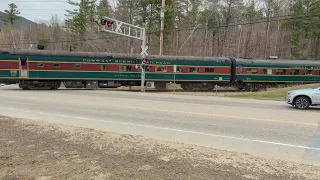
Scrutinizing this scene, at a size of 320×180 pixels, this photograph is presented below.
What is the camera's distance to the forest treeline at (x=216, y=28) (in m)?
47.8

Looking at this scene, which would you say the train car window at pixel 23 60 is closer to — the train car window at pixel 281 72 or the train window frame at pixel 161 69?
the train window frame at pixel 161 69

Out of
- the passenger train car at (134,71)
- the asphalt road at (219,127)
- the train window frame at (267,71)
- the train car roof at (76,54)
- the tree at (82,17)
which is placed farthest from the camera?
the tree at (82,17)

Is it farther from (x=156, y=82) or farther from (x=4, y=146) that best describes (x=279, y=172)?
(x=156, y=82)

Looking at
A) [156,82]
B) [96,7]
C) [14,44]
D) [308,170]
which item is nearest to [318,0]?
[156,82]

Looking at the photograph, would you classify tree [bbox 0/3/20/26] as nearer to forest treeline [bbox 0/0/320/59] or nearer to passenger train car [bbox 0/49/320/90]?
forest treeline [bbox 0/0/320/59]

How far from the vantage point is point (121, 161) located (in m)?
5.16

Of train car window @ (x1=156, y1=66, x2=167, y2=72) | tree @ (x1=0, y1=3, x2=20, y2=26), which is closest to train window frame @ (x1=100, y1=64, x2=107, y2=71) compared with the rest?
train car window @ (x1=156, y1=66, x2=167, y2=72)

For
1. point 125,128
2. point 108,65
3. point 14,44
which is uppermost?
point 14,44

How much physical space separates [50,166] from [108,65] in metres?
23.8

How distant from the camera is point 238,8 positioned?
48.5 metres

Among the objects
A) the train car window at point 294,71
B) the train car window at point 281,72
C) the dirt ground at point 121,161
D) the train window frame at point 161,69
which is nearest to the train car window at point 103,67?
the train window frame at point 161,69

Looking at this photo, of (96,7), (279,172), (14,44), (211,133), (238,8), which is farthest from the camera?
(14,44)

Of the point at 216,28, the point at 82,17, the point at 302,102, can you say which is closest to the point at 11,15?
the point at 82,17

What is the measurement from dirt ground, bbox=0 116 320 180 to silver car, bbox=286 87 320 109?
10026mm
